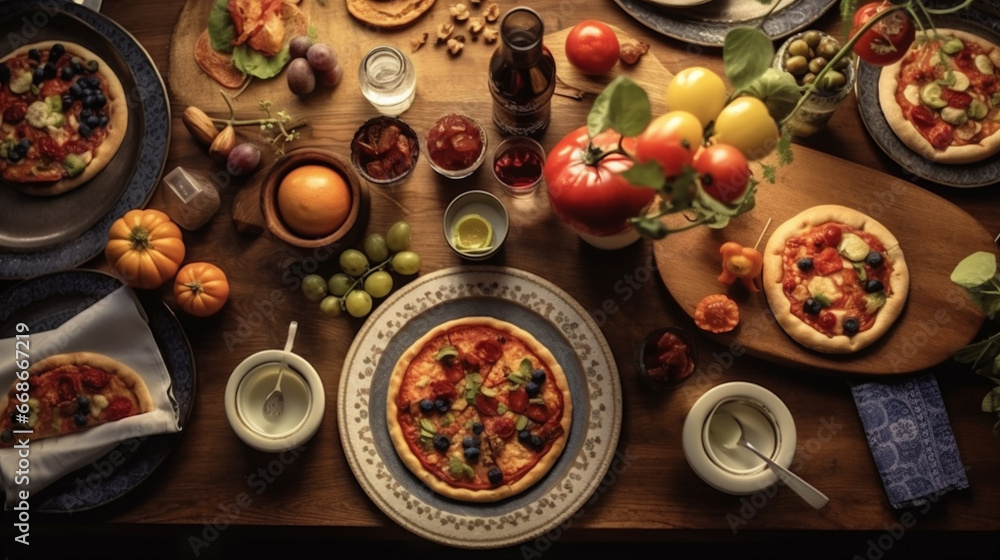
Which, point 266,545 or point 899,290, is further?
point 266,545

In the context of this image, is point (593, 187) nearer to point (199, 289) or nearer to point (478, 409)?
point (478, 409)

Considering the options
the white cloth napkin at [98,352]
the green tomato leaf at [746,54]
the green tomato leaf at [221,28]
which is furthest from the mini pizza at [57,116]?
the green tomato leaf at [746,54]

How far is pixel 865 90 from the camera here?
2197 millimetres

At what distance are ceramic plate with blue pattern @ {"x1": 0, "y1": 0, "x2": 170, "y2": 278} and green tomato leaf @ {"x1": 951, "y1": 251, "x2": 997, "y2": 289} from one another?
7.19 feet

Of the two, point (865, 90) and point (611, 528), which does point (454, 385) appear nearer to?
point (611, 528)

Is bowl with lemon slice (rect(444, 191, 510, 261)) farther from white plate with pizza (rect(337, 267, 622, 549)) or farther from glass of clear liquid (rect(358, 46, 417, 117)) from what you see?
glass of clear liquid (rect(358, 46, 417, 117))

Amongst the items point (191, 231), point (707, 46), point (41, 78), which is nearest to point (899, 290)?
point (707, 46)

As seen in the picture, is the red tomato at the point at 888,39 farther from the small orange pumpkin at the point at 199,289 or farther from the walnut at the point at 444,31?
the small orange pumpkin at the point at 199,289

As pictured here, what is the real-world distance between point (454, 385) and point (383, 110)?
0.85 m

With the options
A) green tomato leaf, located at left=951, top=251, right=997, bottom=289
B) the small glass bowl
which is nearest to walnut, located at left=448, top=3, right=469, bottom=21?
the small glass bowl

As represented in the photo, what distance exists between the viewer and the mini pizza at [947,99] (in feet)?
6.99

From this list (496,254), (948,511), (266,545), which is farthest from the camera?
(266,545)

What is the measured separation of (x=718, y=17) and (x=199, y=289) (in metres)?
1.72

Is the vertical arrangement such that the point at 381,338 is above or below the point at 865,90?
below
